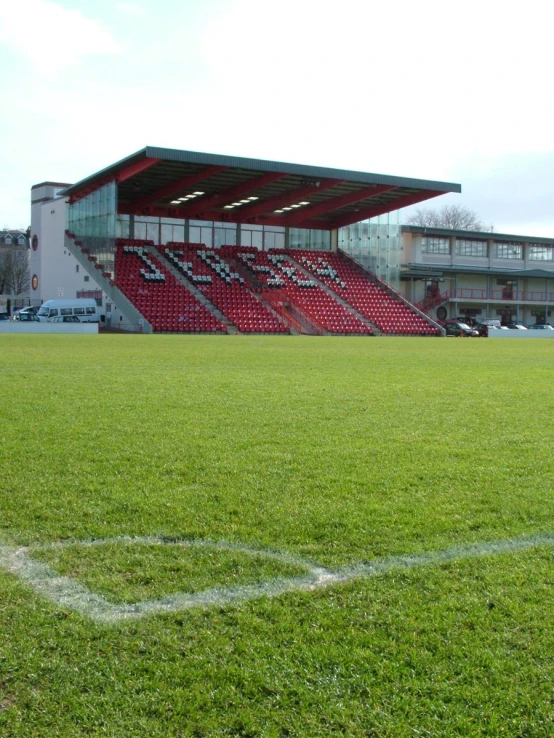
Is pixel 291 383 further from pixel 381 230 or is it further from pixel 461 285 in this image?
pixel 461 285

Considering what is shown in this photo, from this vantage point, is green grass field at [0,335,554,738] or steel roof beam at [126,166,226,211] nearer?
green grass field at [0,335,554,738]

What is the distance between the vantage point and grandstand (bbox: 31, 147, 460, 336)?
41.5m

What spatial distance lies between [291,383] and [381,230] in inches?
1688

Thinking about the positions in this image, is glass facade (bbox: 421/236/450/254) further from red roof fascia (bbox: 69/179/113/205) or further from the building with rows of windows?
red roof fascia (bbox: 69/179/113/205)

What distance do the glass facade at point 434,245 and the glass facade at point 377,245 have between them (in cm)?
1129

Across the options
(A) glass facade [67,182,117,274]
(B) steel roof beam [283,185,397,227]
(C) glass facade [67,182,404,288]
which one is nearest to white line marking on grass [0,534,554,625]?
(A) glass facade [67,182,117,274]

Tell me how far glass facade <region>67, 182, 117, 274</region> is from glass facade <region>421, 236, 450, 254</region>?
30.7 metres

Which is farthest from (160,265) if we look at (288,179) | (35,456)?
(35,456)

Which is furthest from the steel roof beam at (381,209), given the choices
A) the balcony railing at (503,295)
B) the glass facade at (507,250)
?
the glass facade at (507,250)

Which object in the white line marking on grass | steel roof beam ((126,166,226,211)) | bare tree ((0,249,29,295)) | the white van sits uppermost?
steel roof beam ((126,166,226,211))

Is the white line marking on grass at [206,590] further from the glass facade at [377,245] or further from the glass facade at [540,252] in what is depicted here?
the glass facade at [540,252]

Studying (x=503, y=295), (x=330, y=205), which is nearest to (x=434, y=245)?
(x=503, y=295)

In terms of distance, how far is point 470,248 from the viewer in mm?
67938

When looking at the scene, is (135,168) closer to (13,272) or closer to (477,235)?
(477,235)
